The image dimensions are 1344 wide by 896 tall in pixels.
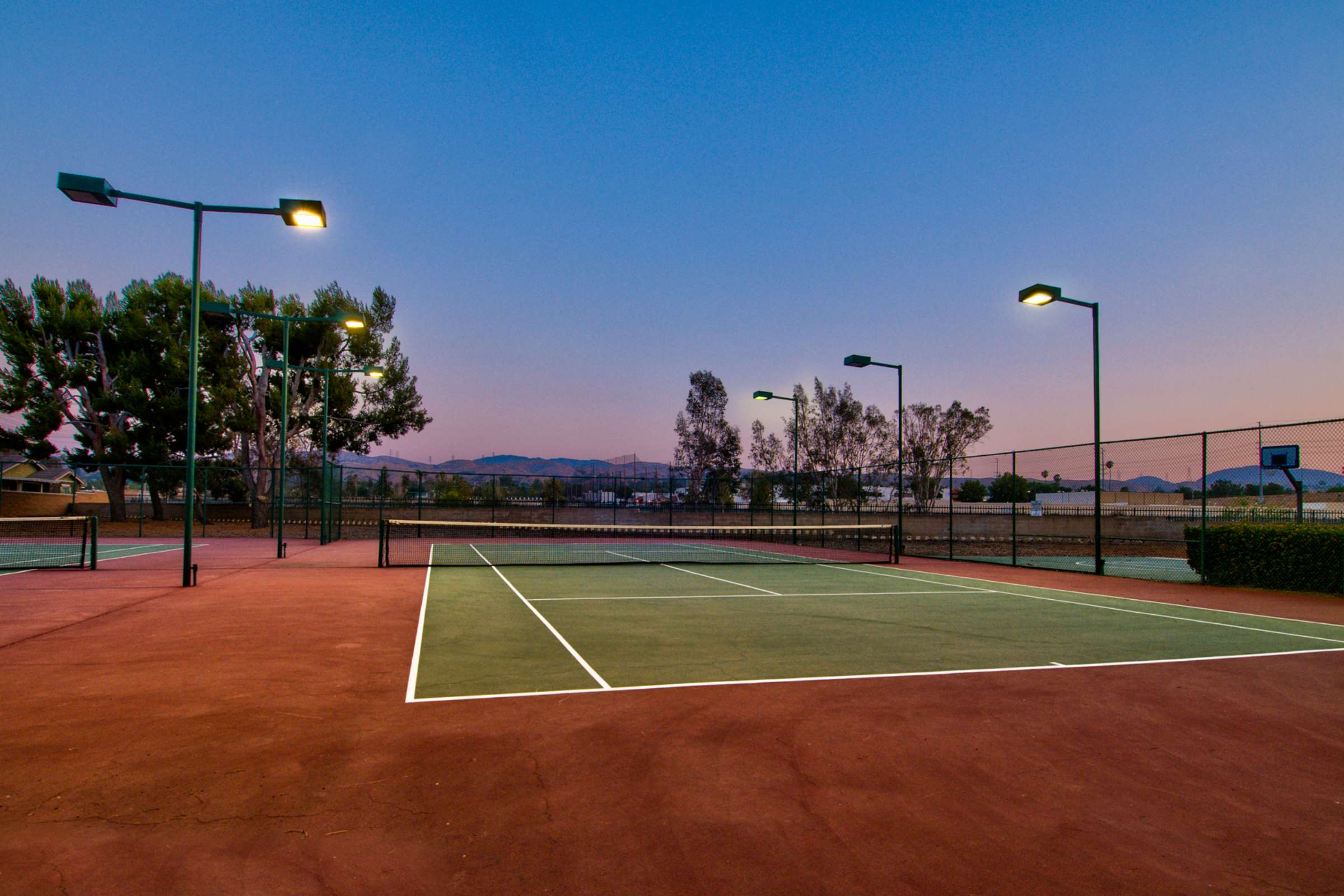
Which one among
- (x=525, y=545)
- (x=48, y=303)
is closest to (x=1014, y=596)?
(x=525, y=545)

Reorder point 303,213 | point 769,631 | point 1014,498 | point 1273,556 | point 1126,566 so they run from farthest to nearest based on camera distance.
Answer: point 1126,566
point 1014,498
point 1273,556
point 303,213
point 769,631

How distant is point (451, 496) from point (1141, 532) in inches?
1104

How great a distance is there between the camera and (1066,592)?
1293 centimetres

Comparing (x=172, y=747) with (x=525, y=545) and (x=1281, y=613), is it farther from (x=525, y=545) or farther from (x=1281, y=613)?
(x=525, y=545)

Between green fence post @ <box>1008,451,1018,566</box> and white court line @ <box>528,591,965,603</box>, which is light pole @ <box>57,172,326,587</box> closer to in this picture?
white court line @ <box>528,591,965,603</box>

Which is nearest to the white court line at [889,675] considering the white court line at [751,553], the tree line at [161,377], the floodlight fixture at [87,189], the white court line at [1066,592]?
the white court line at [1066,592]

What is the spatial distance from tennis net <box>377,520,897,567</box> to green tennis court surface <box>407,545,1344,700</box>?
8.57 ft

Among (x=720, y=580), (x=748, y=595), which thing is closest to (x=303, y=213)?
(x=748, y=595)

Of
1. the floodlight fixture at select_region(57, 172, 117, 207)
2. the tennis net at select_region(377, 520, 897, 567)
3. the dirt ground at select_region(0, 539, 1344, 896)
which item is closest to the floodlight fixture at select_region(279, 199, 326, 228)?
the floodlight fixture at select_region(57, 172, 117, 207)

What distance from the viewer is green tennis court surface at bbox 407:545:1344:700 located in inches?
249

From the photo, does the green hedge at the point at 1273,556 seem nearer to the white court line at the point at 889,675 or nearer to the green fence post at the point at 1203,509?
the green fence post at the point at 1203,509

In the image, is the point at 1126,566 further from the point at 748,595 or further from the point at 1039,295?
the point at 748,595

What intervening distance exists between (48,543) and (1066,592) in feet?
92.7

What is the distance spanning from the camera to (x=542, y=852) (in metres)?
3.13
